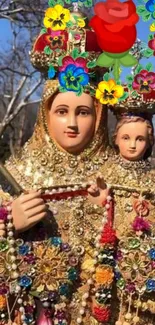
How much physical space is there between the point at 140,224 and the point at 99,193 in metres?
0.24

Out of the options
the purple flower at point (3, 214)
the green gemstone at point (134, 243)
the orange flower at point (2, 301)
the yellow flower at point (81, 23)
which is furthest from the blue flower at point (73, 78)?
the orange flower at point (2, 301)

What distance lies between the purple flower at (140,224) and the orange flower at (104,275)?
0.23 metres

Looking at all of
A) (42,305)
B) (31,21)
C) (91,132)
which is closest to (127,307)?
(42,305)

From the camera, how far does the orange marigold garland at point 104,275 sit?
2777 millimetres

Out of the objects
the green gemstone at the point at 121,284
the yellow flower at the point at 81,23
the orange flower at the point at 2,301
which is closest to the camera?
the orange flower at the point at 2,301

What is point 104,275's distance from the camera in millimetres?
2779

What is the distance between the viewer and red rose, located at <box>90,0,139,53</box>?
2799mm

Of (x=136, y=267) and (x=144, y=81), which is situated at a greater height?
(x=144, y=81)

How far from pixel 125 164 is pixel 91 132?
0.23m

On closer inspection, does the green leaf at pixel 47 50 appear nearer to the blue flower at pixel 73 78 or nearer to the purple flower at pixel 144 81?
the blue flower at pixel 73 78

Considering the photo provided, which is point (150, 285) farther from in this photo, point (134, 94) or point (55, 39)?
point (55, 39)

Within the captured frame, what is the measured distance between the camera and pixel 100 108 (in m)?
2.96

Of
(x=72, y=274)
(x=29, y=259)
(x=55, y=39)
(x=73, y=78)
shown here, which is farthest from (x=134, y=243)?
(x=55, y=39)

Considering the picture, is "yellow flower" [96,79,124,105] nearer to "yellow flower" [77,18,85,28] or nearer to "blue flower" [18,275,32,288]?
"yellow flower" [77,18,85,28]
